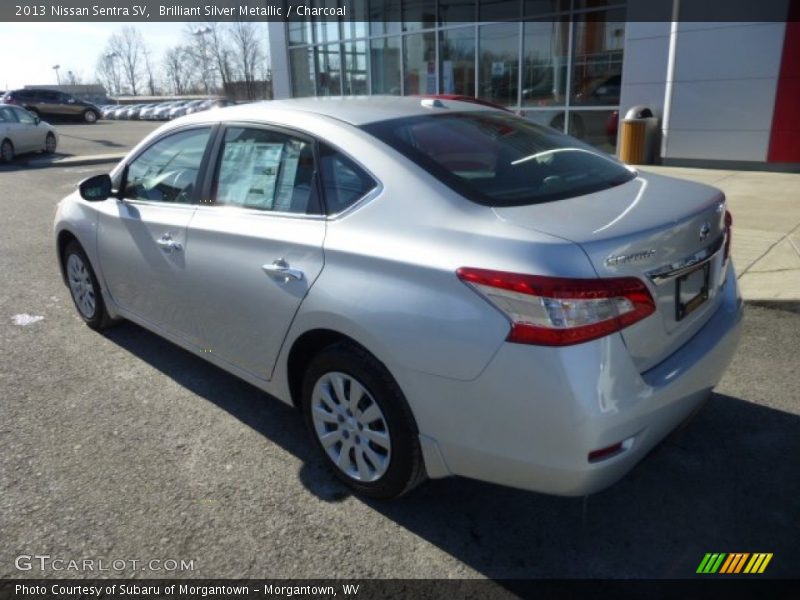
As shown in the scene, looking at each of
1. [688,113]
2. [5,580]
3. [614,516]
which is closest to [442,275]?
[614,516]

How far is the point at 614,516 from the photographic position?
A: 8.66 feet

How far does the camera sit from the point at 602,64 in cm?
1283

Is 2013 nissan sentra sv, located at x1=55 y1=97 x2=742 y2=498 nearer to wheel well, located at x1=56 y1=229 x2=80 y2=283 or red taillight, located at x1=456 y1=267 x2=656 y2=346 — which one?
red taillight, located at x1=456 y1=267 x2=656 y2=346

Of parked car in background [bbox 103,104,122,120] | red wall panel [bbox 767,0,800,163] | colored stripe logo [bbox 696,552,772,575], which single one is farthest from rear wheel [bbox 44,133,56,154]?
parked car in background [bbox 103,104,122,120]

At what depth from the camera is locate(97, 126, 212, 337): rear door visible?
3.45 m

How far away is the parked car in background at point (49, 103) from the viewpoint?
118 feet

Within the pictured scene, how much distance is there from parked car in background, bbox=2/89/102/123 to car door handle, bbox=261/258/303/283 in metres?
40.2

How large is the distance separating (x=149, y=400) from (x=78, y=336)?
4.63 ft

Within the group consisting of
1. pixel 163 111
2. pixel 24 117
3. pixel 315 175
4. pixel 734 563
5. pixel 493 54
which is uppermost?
pixel 493 54

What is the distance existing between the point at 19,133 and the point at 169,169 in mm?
17278

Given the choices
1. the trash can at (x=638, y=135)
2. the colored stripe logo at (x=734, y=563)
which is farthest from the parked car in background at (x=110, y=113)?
the colored stripe logo at (x=734, y=563)

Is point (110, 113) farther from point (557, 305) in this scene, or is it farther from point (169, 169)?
point (557, 305)
